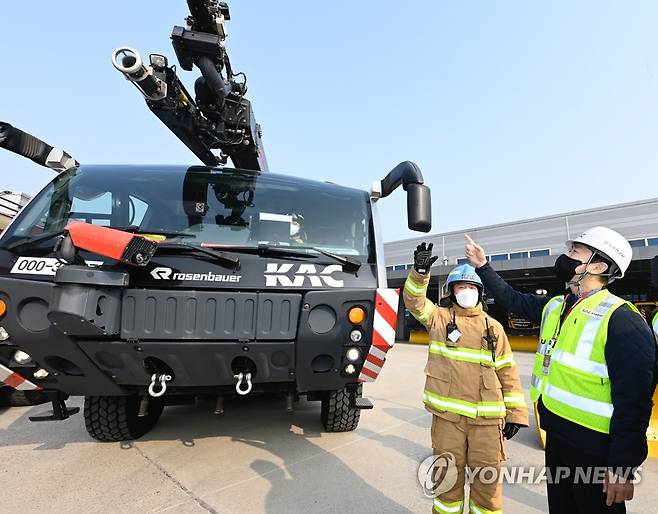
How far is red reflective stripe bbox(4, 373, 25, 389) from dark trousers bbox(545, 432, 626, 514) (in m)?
3.12

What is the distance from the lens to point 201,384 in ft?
8.01

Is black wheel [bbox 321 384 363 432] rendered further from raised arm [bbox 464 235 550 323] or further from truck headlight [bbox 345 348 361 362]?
raised arm [bbox 464 235 550 323]

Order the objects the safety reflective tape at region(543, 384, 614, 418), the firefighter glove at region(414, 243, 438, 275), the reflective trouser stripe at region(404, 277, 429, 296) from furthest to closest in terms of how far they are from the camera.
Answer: the reflective trouser stripe at region(404, 277, 429, 296) → the firefighter glove at region(414, 243, 438, 275) → the safety reflective tape at region(543, 384, 614, 418)

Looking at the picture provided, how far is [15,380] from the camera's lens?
241cm

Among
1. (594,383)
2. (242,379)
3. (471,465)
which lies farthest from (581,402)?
(242,379)

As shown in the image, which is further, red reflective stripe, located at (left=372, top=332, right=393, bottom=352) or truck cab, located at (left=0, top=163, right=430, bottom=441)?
red reflective stripe, located at (left=372, top=332, right=393, bottom=352)

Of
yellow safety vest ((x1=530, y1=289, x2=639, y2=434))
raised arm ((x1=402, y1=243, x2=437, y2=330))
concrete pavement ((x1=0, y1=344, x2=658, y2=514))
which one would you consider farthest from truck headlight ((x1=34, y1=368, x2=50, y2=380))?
yellow safety vest ((x1=530, y1=289, x2=639, y2=434))

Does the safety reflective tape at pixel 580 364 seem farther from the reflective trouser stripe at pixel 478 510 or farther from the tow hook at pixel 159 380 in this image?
the tow hook at pixel 159 380

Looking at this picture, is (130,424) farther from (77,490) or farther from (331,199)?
(331,199)

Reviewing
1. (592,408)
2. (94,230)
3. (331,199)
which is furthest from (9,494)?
(592,408)

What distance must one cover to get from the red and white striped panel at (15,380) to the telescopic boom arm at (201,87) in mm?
2045

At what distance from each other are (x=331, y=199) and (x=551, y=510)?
232cm

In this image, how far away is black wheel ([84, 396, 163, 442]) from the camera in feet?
10.4

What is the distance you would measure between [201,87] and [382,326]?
255cm
